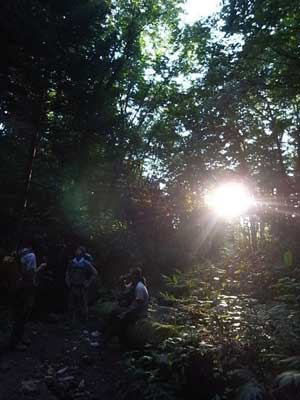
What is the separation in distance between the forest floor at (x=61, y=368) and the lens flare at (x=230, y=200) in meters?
13.4

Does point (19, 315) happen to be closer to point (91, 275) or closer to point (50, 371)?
point (50, 371)

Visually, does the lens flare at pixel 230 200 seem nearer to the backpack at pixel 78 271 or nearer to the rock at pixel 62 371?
the backpack at pixel 78 271

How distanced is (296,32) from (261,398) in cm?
769

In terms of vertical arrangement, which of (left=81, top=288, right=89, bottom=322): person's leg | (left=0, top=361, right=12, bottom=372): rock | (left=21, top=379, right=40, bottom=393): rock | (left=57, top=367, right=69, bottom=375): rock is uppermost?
(left=81, top=288, right=89, bottom=322): person's leg

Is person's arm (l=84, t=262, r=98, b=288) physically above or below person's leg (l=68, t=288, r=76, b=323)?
above

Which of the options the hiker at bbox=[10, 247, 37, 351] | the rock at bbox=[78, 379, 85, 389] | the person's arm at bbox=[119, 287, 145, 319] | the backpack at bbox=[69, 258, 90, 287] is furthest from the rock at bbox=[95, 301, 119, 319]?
the rock at bbox=[78, 379, 85, 389]

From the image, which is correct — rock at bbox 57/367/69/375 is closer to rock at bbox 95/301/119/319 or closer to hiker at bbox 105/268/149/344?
hiker at bbox 105/268/149/344

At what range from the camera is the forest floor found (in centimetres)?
632

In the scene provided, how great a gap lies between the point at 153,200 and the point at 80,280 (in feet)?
37.3

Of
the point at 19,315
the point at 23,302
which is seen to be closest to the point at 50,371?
the point at 19,315

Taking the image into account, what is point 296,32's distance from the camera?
8.06 meters

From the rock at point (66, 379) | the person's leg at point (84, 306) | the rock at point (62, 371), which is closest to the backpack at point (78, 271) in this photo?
the person's leg at point (84, 306)

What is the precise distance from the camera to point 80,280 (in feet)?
36.7

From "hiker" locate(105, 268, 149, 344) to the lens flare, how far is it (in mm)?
12866
